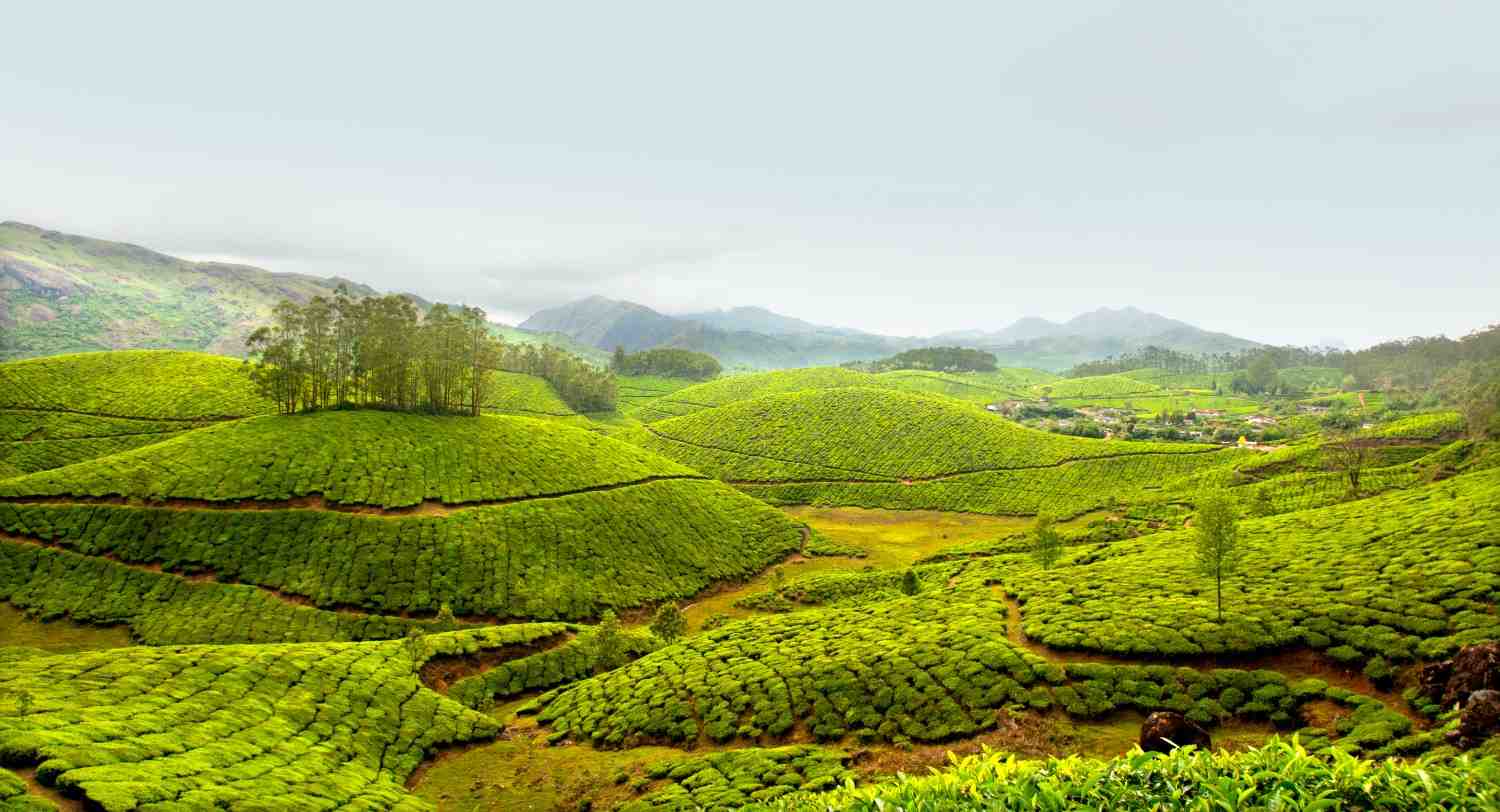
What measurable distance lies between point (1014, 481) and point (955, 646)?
90.0 meters

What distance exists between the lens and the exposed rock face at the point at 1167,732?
2458 centimetres

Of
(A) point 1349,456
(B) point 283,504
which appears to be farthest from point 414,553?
(A) point 1349,456

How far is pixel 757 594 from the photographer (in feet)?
240

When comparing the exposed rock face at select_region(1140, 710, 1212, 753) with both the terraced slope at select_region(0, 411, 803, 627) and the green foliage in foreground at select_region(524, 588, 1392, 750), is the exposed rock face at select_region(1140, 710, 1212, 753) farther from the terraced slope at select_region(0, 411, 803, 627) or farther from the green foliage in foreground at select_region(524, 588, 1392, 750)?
the terraced slope at select_region(0, 411, 803, 627)

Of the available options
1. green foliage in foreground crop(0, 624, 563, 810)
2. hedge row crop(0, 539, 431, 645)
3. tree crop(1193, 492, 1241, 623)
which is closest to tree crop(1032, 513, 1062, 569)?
tree crop(1193, 492, 1241, 623)

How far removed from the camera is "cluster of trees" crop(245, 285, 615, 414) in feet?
297

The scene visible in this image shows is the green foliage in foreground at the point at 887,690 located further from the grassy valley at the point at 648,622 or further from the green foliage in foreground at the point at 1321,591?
the green foliage in foreground at the point at 1321,591

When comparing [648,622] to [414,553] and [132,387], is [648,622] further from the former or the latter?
[132,387]

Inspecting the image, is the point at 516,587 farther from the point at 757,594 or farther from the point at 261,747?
the point at 261,747

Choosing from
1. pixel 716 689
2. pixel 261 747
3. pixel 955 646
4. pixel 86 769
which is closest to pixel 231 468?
pixel 261 747

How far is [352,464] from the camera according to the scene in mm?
74875

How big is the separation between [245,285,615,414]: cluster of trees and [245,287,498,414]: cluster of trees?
0.13 m

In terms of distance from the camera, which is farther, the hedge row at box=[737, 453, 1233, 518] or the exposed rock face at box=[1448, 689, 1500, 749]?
the hedge row at box=[737, 453, 1233, 518]

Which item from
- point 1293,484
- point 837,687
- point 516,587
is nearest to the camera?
point 837,687
